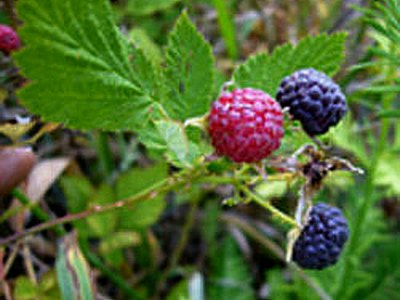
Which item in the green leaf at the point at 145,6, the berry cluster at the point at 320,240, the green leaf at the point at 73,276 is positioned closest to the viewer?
the berry cluster at the point at 320,240

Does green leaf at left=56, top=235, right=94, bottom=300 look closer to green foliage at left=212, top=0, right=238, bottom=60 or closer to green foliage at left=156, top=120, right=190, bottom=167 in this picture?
green foliage at left=156, top=120, right=190, bottom=167

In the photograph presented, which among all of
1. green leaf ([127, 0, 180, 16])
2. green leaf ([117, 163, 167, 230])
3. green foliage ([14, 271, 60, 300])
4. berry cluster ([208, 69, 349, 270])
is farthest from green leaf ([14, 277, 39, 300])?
green leaf ([127, 0, 180, 16])

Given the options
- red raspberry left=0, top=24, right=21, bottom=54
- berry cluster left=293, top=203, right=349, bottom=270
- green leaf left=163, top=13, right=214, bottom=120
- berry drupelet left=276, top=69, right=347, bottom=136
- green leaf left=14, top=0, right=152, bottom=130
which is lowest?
berry cluster left=293, top=203, right=349, bottom=270

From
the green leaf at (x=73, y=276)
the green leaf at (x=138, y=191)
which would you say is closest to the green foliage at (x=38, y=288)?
the green leaf at (x=73, y=276)

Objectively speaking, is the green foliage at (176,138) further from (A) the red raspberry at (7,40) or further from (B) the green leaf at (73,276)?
(B) the green leaf at (73,276)

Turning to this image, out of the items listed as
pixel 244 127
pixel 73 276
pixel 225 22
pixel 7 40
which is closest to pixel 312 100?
pixel 244 127

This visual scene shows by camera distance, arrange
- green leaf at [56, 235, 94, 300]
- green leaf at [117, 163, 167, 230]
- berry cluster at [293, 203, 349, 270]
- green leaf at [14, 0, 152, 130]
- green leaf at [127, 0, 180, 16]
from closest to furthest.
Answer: green leaf at [14, 0, 152, 130] → berry cluster at [293, 203, 349, 270] → green leaf at [56, 235, 94, 300] → green leaf at [117, 163, 167, 230] → green leaf at [127, 0, 180, 16]
